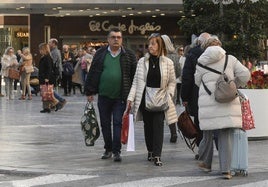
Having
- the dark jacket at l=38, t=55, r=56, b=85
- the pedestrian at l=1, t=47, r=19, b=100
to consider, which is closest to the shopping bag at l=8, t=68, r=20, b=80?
the pedestrian at l=1, t=47, r=19, b=100

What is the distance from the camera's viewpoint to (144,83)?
10.9 meters

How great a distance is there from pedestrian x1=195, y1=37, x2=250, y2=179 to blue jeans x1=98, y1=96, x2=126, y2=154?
1.76m

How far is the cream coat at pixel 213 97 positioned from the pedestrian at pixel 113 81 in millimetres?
1647

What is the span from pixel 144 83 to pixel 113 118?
887 millimetres

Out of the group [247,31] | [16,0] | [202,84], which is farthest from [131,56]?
[16,0]

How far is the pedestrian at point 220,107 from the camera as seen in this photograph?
9.71 m

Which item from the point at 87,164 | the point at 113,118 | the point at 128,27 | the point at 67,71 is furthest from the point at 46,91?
the point at 128,27

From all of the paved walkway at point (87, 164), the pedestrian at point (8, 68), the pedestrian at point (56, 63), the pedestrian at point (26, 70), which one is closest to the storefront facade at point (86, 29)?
the pedestrian at point (8, 68)

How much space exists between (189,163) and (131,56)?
1919 millimetres

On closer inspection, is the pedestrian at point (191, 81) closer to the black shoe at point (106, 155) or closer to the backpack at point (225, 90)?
the backpack at point (225, 90)

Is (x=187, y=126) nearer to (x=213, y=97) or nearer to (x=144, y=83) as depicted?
(x=144, y=83)

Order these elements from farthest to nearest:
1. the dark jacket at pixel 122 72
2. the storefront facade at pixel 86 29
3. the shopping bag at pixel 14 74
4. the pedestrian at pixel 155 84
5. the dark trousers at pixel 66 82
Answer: the storefront facade at pixel 86 29 < the dark trousers at pixel 66 82 < the shopping bag at pixel 14 74 < the dark jacket at pixel 122 72 < the pedestrian at pixel 155 84

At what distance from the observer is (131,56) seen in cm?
1150

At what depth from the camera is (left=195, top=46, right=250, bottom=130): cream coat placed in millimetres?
9703
